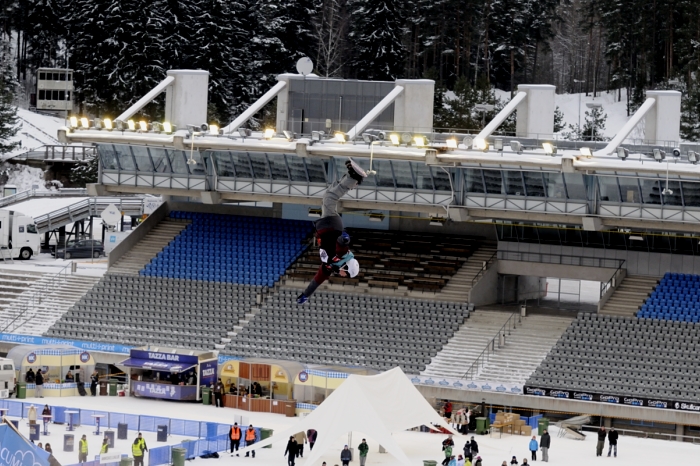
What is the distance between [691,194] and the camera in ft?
182

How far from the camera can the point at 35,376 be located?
2203 inches

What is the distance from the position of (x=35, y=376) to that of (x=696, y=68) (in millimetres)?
59671

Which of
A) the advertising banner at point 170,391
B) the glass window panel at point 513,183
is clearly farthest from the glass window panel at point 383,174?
the advertising banner at point 170,391

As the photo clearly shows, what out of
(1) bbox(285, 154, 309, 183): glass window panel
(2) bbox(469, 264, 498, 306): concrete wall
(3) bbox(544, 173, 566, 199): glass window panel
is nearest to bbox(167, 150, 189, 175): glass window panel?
(1) bbox(285, 154, 309, 183): glass window panel

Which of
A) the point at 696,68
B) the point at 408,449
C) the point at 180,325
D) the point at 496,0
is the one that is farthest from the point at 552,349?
the point at 496,0

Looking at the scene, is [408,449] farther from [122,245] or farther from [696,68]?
[696,68]

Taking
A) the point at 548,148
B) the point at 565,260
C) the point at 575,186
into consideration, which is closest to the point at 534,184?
the point at 575,186

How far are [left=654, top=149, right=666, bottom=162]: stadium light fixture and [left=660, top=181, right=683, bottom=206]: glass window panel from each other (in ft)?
4.10

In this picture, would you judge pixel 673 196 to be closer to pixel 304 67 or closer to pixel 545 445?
pixel 545 445

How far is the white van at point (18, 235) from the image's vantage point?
73188mm

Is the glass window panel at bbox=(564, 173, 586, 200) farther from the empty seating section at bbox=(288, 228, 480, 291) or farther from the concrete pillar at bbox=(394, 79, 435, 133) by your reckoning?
the concrete pillar at bbox=(394, 79, 435, 133)

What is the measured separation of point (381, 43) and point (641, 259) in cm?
4550

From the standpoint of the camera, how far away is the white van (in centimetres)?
7319

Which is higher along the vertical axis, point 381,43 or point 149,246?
point 381,43
